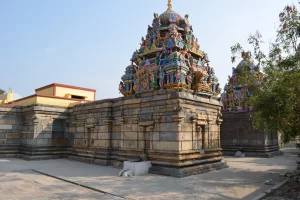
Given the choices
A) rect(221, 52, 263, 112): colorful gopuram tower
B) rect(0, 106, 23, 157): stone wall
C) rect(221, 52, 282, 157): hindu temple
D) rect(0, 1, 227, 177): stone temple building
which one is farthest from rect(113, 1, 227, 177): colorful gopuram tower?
rect(0, 106, 23, 157): stone wall

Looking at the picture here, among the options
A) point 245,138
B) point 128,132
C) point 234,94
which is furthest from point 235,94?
point 128,132

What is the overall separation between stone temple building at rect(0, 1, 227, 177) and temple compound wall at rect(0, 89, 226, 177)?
0.04m

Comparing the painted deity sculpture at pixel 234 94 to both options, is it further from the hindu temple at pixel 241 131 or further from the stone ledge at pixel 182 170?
the stone ledge at pixel 182 170

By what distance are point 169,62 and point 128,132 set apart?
14.1 feet

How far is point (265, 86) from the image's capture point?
1144 centimetres

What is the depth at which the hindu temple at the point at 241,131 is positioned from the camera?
2020 centimetres

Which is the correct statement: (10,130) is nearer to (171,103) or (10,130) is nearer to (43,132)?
(43,132)

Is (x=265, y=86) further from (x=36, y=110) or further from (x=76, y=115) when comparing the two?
(x=36, y=110)

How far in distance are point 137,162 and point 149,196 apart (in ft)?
11.8

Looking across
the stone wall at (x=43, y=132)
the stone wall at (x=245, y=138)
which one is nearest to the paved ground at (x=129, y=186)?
the stone wall at (x=43, y=132)

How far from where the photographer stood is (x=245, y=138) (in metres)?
21.1

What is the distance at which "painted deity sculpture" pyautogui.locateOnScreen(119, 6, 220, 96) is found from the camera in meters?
12.4

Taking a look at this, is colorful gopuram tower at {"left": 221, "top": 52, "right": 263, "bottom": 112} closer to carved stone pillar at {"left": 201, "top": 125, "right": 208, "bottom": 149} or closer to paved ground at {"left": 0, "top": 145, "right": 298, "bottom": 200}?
carved stone pillar at {"left": 201, "top": 125, "right": 208, "bottom": 149}

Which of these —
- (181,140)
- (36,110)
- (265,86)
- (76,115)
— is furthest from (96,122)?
(265,86)
